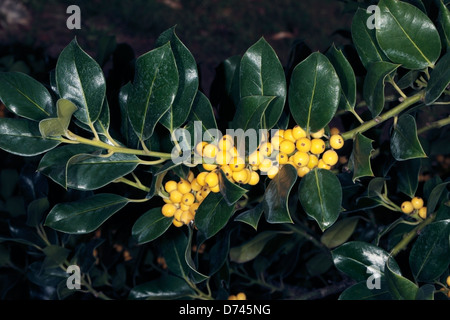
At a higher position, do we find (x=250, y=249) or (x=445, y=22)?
(x=445, y=22)

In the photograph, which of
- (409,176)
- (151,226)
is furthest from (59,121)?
(409,176)

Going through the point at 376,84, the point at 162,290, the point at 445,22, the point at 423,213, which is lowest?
the point at 162,290

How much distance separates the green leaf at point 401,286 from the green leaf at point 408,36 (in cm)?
35

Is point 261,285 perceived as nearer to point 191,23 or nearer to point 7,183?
point 7,183

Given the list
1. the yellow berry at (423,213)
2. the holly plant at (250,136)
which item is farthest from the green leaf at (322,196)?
the yellow berry at (423,213)

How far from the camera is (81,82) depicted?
837 mm

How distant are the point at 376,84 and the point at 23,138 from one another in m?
0.57

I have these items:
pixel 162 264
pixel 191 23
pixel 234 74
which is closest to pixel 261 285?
pixel 162 264

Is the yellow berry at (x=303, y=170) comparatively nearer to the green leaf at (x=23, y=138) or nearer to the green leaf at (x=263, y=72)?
the green leaf at (x=263, y=72)

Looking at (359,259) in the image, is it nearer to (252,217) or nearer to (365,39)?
(252,217)

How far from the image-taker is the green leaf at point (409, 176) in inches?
44.2

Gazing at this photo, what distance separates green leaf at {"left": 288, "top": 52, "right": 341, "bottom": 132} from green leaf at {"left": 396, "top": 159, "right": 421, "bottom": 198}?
0.38m

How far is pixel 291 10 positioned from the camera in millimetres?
4227

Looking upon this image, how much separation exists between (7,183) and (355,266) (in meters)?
1.05
